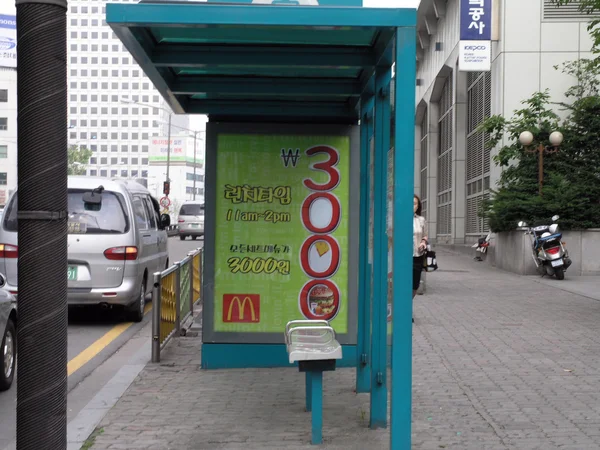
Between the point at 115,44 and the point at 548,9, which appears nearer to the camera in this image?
the point at 548,9

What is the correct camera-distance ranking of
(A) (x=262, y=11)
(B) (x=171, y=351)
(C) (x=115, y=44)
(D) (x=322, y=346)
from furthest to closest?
(C) (x=115, y=44) → (B) (x=171, y=351) → (D) (x=322, y=346) → (A) (x=262, y=11)

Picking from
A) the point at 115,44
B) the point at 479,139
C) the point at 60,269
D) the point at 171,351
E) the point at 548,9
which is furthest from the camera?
the point at 115,44

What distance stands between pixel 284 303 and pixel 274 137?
5.06 feet

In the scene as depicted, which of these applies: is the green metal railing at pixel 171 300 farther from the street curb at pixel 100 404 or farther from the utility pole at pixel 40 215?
the utility pole at pixel 40 215

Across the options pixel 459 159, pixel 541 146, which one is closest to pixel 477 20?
pixel 541 146

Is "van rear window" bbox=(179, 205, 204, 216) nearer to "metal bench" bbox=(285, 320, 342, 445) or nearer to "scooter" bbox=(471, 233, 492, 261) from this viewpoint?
"scooter" bbox=(471, 233, 492, 261)

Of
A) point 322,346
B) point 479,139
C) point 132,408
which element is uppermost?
point 479,139

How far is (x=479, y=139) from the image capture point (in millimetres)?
29109

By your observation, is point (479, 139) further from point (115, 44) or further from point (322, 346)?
point (115, 44)

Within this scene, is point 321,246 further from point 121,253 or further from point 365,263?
point 121,253

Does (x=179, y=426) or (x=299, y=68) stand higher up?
(x=299, y=68)

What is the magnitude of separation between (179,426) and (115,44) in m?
193

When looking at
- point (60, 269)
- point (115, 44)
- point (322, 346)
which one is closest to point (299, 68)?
point (322, 346)

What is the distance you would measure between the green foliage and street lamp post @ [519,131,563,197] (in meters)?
0.12
